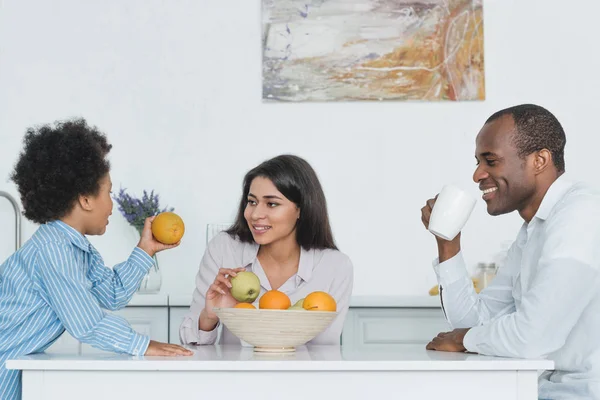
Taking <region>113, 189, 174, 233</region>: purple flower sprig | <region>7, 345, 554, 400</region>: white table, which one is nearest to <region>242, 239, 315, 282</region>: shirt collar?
<region>7, 345, 554, 400</region>: white table

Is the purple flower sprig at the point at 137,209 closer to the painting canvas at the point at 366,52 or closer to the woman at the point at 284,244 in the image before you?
the painting canvas at the point at 366,52

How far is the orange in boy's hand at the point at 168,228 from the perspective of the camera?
1.98 metres

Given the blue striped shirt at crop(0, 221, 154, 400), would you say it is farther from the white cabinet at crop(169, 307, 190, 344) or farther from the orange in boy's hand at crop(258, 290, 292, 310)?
the white cabinet at crop(169, 307, 190, 344)

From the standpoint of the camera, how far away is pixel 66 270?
66.3 inches

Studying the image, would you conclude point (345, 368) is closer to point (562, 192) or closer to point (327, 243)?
point (562, 192)

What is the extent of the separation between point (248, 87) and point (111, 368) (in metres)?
2.26

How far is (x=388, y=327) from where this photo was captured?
10.1ft

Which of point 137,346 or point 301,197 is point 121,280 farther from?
point 301,197

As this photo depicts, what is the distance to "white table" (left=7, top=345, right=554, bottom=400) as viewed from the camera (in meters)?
1.49

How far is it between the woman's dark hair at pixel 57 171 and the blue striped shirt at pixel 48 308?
83mm

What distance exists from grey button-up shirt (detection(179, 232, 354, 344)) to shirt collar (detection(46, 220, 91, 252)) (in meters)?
0.54

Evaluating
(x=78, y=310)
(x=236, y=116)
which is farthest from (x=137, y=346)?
(x=236, y=116)

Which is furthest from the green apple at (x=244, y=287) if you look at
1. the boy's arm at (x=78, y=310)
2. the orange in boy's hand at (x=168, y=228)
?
the boy's arm at (x=78, y=310)

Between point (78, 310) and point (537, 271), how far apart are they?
92cm
